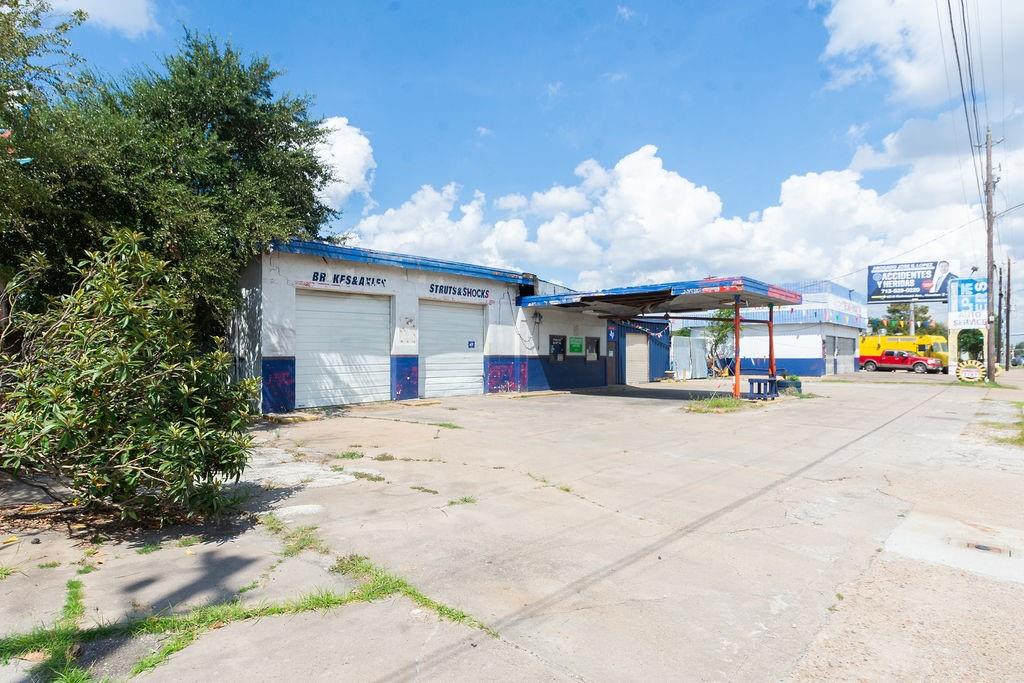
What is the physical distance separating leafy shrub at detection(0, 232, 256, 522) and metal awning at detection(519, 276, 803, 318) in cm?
1436

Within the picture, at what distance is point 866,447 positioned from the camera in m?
10.4

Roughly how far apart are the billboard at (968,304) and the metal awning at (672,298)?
20143 mm

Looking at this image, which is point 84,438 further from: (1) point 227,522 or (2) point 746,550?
(2) point 746,550

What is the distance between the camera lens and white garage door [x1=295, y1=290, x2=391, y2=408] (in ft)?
50.0

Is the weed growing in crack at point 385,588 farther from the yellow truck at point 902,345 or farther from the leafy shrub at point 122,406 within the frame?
the yellow truck at point 902,345

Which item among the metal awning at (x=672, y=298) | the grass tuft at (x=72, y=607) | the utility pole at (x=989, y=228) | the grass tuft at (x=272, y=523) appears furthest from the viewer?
the utility pole at (x=989, y=228)

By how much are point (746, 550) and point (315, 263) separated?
43.6 ft

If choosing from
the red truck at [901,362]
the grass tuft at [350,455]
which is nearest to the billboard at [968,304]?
the red truck at [901,362]

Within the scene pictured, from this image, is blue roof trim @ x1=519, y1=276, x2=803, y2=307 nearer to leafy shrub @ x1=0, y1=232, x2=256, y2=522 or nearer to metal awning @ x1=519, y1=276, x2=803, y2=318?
metal awning @ x1=519, y1=276, x2=803, y2=318

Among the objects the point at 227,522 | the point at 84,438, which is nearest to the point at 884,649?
the point at 227,522

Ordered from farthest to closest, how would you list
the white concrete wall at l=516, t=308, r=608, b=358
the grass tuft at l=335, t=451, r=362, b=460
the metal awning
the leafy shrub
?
1. the white concrete wall at l=516, t=308, r=608, b=358
2. the metal awning
3. the grass tuft at l=335, t=451, r=362, b=460
4. the leafy shrub

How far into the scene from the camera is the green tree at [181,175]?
996 centimetres

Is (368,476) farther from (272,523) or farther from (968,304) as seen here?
(968,304)

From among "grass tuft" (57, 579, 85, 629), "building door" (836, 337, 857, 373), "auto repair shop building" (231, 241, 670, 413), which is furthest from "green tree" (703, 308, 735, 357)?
"grass tuft" (57, 579, 85, 629)
